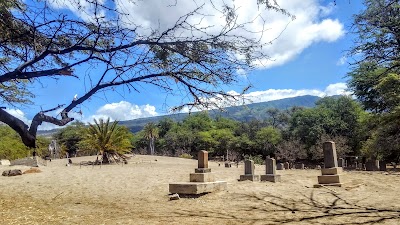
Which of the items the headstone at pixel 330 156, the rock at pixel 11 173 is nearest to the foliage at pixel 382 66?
the headstone at pixel 330 156

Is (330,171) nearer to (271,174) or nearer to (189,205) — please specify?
(271,174)

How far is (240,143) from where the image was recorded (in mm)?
67812

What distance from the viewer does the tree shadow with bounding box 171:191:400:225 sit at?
288 inches

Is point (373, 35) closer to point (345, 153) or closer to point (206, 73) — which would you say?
point (206, 73)

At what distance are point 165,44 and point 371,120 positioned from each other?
2826 cm

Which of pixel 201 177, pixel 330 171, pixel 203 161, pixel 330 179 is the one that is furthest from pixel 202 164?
pixel 330 171

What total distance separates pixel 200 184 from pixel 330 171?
6091 mm

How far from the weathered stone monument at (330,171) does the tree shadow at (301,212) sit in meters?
3.37

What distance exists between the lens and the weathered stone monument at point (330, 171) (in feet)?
46.6

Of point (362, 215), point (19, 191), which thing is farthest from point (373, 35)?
point (19, 191)

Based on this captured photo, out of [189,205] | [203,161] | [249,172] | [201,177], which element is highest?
[203,161]

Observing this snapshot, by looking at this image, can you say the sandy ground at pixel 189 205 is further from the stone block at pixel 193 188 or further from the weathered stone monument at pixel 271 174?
the weathered stone monument at pixel 271 174

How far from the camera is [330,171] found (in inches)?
579

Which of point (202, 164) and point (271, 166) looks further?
point (271, 166)
